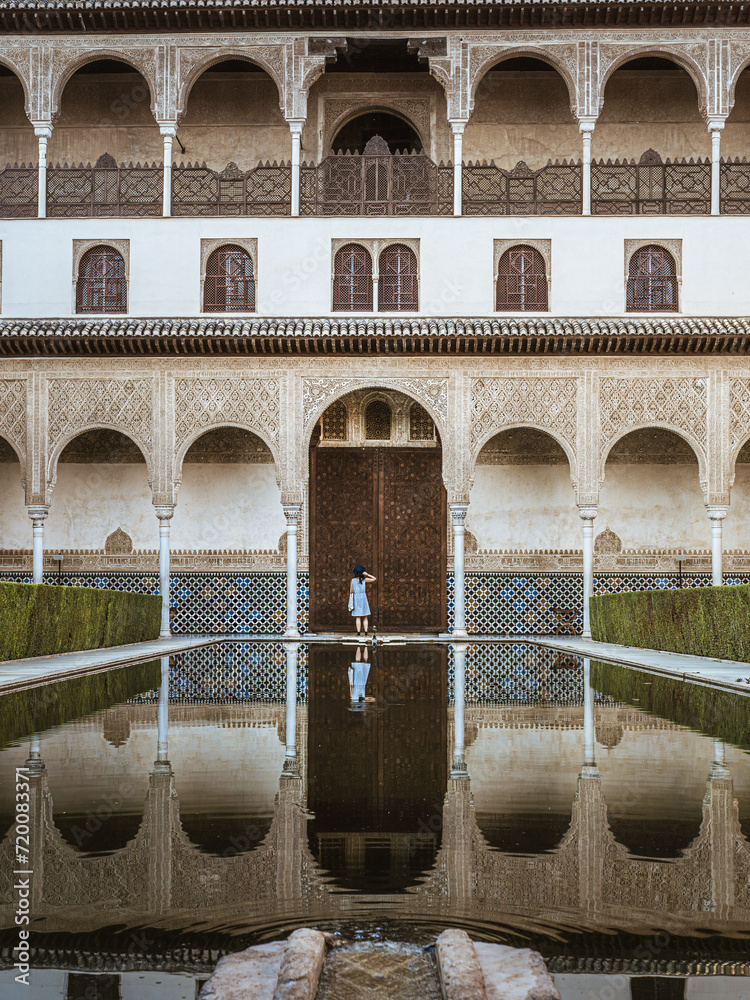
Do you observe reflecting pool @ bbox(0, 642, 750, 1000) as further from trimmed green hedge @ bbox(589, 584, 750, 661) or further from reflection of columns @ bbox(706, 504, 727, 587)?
reflection of columns @ bbox(706, 504, 727, 587)

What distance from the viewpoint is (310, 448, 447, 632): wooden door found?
65.6ft

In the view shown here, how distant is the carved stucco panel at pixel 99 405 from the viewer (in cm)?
1817

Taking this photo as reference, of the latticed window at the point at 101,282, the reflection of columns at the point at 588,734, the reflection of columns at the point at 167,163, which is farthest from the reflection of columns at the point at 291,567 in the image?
the reflection of columns at the point at 588,734

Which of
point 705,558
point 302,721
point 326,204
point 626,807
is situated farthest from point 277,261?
point 626,807

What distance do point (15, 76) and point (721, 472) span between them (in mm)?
13918

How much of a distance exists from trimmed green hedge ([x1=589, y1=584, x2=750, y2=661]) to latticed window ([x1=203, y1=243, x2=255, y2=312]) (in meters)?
7.21

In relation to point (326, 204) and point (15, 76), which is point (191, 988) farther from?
point (15, 76)

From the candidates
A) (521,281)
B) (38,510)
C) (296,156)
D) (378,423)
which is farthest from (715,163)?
(38,510)

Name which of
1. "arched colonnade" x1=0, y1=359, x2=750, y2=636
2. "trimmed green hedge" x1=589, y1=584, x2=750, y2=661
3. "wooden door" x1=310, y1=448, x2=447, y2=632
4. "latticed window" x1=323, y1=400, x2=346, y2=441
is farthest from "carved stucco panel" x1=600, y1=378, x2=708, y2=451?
"latticed window" x1=323, y1=400, x2=346, y2=441

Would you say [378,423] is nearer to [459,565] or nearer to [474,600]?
[459,565]

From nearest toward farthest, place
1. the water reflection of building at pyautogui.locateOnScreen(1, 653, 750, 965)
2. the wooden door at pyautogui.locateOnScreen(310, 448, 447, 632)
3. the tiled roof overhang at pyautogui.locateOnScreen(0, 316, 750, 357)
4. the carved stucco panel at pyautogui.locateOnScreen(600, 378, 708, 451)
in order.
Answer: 1. the water reflection of building at pyautogui.locateOnScreen(1, 653, 750, 965)
2. the tiled roof overhang at pyautogui.locateOnScreen(0, 316, 750, 357)
3. the carved stucco panel at pyautogui.locateOnScreen(600, 378, 708, 451)
4. the wooden door at pyautogui.locateOnScreen(310, 448, 447, 632)

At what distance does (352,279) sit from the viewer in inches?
734

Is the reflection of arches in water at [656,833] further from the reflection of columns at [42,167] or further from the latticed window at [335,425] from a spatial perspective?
the reflection of columns at [42,167]

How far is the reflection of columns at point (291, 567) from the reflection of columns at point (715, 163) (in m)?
8.05
